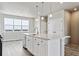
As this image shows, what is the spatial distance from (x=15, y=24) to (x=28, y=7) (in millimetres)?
1442

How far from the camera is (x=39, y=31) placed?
3.63m

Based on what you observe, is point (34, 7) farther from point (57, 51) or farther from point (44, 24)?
point (57, 51)

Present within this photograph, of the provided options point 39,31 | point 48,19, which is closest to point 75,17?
point 48,19

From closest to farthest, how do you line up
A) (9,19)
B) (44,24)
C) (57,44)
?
(57,44)
(9,19)
(44,24)

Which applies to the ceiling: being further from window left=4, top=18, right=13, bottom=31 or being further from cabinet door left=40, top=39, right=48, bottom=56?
cabinet door left=40, top=39, right=48, bottom=56

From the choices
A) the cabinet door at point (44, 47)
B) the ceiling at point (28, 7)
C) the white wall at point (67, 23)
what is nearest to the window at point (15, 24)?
the ceiling at point (28, 7)

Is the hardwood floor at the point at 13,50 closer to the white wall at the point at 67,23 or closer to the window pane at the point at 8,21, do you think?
the window pane at the point at 8,21

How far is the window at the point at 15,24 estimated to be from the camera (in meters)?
2.74

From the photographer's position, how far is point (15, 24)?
2.75m

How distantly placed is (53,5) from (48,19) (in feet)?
2.29

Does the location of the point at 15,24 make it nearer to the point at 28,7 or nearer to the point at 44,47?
the point at 44,47

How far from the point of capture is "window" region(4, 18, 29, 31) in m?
2.74

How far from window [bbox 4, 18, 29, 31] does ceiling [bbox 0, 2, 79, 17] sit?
34 cm

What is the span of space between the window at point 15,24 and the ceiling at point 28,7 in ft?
1.12
